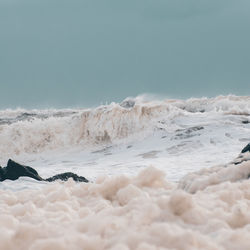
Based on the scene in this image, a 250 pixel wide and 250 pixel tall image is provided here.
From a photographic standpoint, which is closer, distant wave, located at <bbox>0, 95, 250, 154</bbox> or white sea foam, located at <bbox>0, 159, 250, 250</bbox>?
white sea foam, located at <bbox>0, 159, 250, 250</bbox>

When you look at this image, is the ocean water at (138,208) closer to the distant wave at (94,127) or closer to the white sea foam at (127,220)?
the white sea foam at (127,220)

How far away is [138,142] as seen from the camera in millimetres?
20844

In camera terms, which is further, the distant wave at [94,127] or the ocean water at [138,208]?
the distant wave at [94,127]

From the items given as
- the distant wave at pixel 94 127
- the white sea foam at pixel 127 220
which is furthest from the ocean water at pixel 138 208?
the distant wave at pixel 94 127

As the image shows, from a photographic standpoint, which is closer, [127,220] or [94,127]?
[127,220]

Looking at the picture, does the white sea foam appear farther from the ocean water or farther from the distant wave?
the distant wave

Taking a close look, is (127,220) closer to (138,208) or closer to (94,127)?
(138,208)

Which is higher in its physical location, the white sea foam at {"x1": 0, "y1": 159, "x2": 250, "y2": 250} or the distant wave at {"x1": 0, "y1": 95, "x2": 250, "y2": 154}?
the distant wave at {"x1": 0, "y1": 95, "x2": 250, "y2": 154}

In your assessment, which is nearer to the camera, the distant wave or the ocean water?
the ocean water

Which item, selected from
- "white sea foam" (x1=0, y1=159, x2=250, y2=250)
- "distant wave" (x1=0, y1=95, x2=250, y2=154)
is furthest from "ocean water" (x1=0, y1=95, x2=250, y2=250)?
"distant wave" (x1=0, y1=95, x2=250, y2=154)

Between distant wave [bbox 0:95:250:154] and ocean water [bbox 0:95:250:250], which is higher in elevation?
distant wave [bbox 0:95:250:154]

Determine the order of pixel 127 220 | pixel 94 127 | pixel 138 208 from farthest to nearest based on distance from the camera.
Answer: pixel 94 127, pixel 138 208, pixel 127 220

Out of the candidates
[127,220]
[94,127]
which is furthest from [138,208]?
[94,127]

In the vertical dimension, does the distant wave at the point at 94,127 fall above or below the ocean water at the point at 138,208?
above
